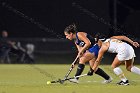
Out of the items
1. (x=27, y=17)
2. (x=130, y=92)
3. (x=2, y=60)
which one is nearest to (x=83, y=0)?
(x=27, y=17)

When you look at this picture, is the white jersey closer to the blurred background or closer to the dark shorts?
the dark shorts

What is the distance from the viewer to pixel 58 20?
2884 centimetres

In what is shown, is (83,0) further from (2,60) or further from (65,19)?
(2,60)

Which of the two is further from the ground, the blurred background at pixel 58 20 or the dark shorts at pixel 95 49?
the dark shorts at pixel 95 49

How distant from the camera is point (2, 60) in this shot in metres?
23.7

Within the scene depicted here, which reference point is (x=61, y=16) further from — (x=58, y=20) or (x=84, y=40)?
(x=84, y=40)

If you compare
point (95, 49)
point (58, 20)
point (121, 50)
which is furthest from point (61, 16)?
point (121, 50)

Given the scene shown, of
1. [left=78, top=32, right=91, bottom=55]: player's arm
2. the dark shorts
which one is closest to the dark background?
the dark shorts

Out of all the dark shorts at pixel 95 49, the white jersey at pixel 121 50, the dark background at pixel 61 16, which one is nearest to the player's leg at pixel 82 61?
the dark shorts at pixel 95 49

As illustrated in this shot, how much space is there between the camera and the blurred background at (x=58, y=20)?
89.0ft

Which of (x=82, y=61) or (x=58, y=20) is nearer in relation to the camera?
(x=82, y=61)

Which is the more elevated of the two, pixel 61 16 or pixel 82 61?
pixel 82 61

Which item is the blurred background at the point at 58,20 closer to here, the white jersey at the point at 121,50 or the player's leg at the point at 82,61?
the player's leg at the point at 82,61

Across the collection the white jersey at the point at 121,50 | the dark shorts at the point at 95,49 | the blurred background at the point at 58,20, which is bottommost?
the blurred background at the point at 58,20
